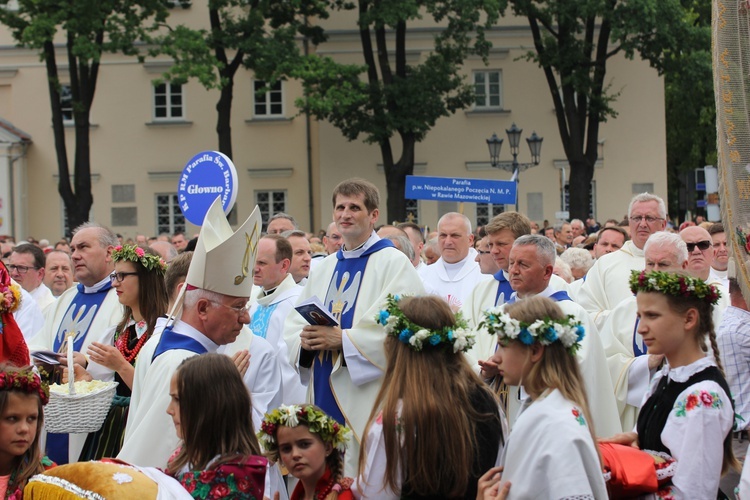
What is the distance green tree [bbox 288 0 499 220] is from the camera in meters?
28.7

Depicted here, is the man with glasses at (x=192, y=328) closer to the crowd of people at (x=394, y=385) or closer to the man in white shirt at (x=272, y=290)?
the crowd of people at (x=394, y=385)

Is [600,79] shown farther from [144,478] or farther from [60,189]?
[144,478]

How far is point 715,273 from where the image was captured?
9.20 m

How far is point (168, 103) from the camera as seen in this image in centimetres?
3294

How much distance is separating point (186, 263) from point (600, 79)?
26.8 meters

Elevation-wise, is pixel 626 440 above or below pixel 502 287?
below

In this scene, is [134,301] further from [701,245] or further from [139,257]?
[701,245]

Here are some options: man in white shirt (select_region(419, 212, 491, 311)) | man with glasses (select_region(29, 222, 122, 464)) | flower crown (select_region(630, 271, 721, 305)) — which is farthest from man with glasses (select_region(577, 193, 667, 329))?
man with glasses (select_region(29, 222, 122, 464))

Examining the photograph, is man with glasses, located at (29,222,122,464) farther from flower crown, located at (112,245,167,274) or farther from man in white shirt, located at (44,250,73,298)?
man in white shirt, located at (44,250,73,298)

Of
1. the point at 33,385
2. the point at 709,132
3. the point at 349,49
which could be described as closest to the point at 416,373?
the point at 33,385

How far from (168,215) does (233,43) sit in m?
7.28

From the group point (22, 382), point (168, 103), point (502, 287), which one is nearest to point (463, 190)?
point (502, 287)

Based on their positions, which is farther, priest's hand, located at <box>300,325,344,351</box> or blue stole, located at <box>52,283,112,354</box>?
blue stole, located at <box>52,283,112,354</box>

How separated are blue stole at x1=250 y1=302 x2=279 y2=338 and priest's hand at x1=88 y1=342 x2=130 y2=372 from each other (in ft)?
6.31
